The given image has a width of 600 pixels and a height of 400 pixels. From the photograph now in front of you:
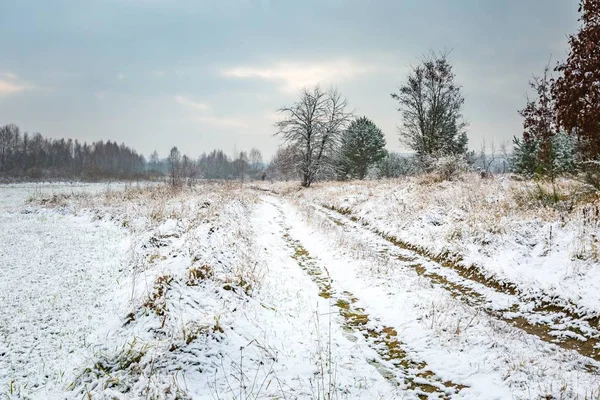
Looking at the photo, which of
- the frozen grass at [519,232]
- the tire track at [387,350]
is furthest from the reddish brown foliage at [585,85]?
the tire track at [387,350]

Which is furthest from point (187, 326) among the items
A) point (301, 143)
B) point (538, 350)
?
point (301, 143)

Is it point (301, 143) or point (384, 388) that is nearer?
point (384, 388)

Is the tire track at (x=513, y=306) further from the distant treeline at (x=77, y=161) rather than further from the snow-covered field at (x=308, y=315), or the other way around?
the distant treeline at (x=77, y=161)

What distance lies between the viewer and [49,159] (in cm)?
9462

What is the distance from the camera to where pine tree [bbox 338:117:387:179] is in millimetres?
44219

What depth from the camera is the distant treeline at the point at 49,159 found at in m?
71.9

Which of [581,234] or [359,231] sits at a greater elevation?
[581,234]

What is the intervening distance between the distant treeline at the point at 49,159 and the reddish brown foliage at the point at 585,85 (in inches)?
2814

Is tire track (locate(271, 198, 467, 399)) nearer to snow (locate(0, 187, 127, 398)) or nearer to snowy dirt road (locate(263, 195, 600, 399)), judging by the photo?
snowy dirt road (locate(263, 195, 600, 399))

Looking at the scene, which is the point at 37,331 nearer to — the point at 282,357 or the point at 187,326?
the point at 187,326

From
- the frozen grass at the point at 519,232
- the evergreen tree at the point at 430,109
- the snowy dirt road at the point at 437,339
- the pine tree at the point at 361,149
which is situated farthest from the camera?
the pine tree at the point at 361,149

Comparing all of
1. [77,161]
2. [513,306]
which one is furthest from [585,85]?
[77,161]

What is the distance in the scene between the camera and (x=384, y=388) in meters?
3.62

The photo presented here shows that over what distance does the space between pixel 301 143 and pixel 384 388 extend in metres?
34.2
